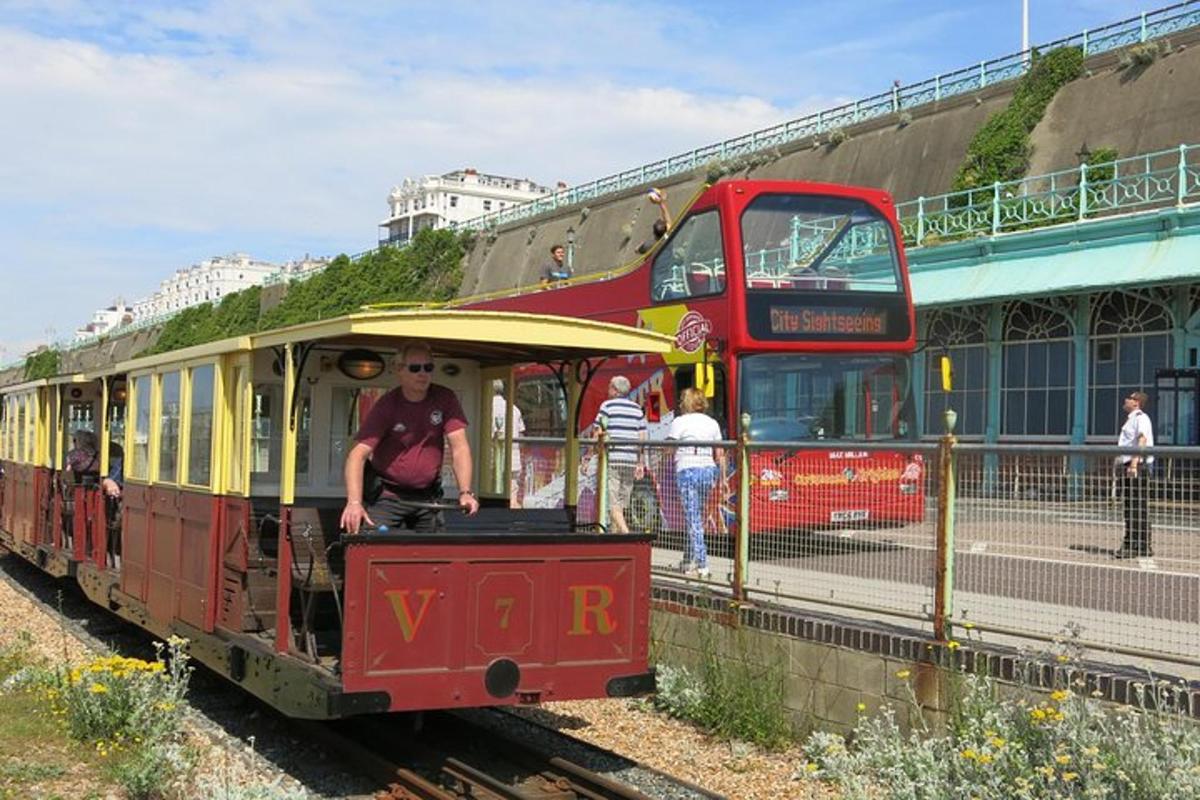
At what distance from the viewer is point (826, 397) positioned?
14.2 m

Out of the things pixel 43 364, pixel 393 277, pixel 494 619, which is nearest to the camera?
pixel 494 619

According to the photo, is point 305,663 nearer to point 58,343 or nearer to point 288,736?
point 288,736

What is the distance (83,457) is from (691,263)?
721 cm

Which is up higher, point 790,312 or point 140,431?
point 790,312

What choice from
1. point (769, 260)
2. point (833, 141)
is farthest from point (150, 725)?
point (833, 141)

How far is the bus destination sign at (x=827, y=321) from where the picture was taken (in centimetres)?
1389

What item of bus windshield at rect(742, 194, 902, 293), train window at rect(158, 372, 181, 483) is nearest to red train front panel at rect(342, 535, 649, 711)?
train window at rect(158, 372, 181, 483)

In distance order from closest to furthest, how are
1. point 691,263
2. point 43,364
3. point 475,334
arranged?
point 475,334 → point 691,263 → point 43,364

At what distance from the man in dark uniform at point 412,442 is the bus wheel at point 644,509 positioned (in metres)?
3.29

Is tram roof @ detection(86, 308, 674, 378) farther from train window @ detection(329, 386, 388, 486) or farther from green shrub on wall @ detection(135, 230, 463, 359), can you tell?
green shrub on wall @ detection(135, 230, 463, 359)

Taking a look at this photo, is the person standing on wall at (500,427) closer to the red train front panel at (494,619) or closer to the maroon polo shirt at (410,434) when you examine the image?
the maroon polo shirt at (410,434)

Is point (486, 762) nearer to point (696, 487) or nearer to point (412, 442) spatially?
point (412, 442)

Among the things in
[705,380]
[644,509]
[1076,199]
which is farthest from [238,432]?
[1076,199]

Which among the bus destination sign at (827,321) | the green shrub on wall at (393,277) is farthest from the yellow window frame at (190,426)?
the green shrub on wall at (393,277)
